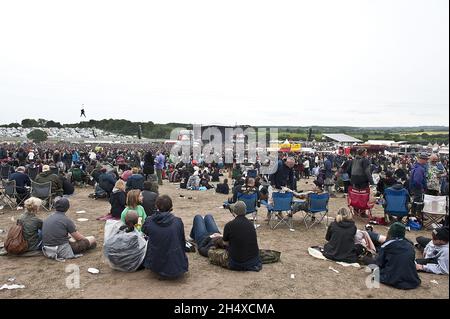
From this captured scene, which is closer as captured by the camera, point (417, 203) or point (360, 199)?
point (417, 203)

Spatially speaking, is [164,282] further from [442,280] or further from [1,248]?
Result: [442,280]

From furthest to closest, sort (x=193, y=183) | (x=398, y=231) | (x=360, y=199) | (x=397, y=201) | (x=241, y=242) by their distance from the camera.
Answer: (x=193, y=183) → (x=360, y=199) → (x=397, y=201) → (x=241, y=242) → (x=398, y=231)

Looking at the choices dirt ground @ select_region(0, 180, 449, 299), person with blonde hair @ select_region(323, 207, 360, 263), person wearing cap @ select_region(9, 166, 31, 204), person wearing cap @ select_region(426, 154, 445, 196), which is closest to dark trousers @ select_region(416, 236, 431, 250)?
dirt ground @ select_region(0, 180, 449, 299)

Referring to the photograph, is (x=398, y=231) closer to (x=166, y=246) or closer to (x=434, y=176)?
(x=166, y=246)

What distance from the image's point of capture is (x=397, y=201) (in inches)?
310

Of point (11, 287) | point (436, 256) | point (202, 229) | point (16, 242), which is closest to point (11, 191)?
point (16, 242)

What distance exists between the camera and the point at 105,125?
344 ft

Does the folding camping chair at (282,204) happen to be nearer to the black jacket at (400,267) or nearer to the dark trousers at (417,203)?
the dark trousers at (417,203)

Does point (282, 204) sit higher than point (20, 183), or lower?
lower

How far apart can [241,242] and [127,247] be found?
1.67m

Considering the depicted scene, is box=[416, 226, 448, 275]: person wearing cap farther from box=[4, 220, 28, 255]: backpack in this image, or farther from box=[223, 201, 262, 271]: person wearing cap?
box=[4, 220, 28, 255]: backpack

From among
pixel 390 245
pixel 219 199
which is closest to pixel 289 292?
pixel 390 245

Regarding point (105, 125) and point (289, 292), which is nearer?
point (289, 292)

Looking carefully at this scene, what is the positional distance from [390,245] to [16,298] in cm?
495
